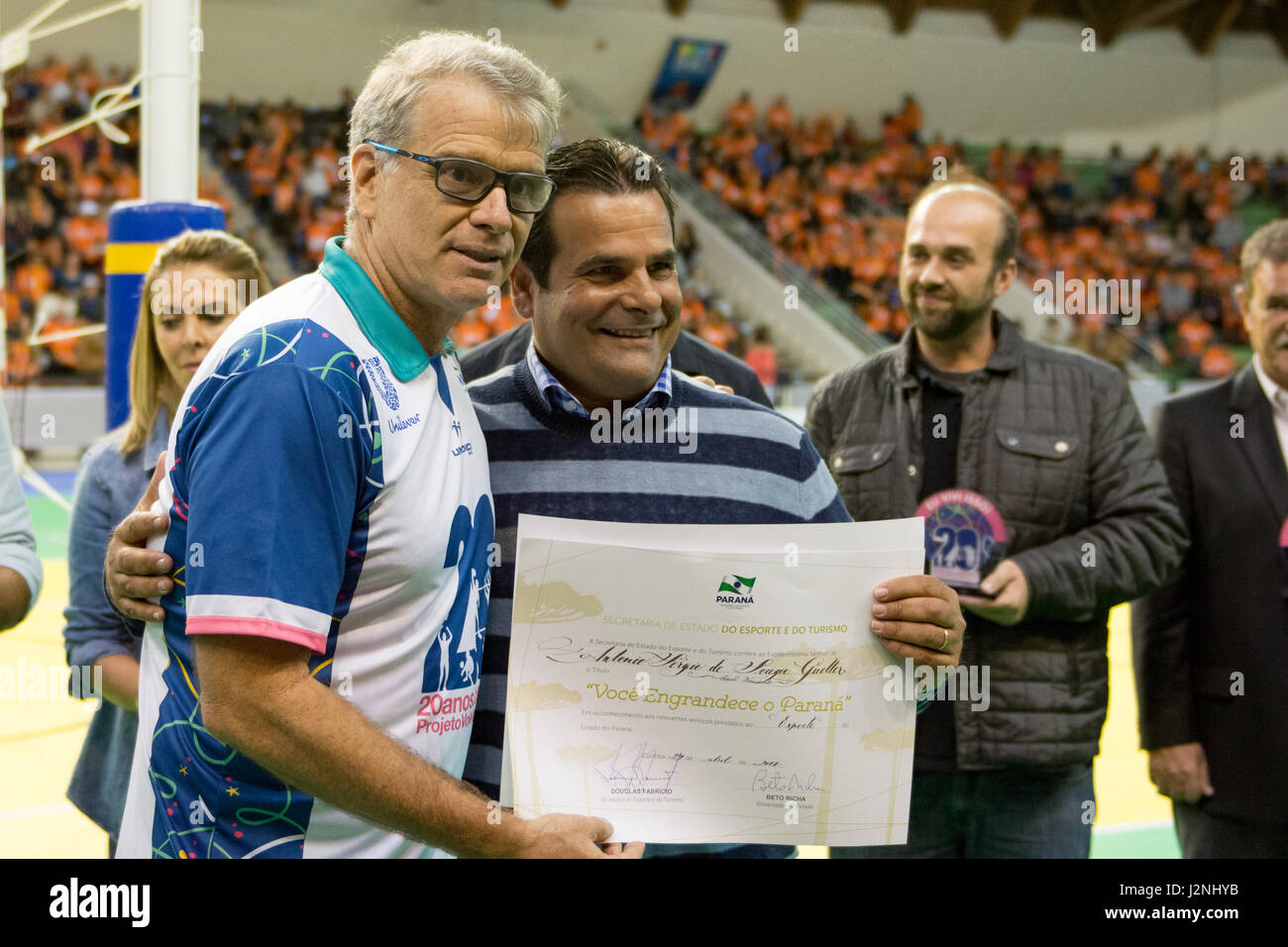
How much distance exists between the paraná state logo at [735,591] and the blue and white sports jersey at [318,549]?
1.13 ft

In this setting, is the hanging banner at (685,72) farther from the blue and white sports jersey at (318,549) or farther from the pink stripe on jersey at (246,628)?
the pink stripe on jersey at (246,628)

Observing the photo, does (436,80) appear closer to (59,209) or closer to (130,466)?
(130,466)

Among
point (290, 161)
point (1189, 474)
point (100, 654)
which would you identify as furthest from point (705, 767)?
point (290, 161)

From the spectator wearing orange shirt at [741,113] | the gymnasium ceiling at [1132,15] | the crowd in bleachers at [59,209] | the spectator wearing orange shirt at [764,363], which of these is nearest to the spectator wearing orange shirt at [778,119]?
the spectator wearing orange shirt at [741,113]

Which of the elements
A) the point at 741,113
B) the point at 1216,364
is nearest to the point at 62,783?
the point at 1216,364

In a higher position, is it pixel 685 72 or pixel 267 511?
pixel 685 72

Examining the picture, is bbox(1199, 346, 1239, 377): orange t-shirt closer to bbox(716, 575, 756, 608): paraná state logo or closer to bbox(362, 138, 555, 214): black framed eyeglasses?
bbox(716, 575, 756, 608): paraná state logo

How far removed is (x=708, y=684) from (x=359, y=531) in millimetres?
557

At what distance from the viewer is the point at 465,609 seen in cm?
169

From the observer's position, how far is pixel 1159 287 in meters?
20.7
